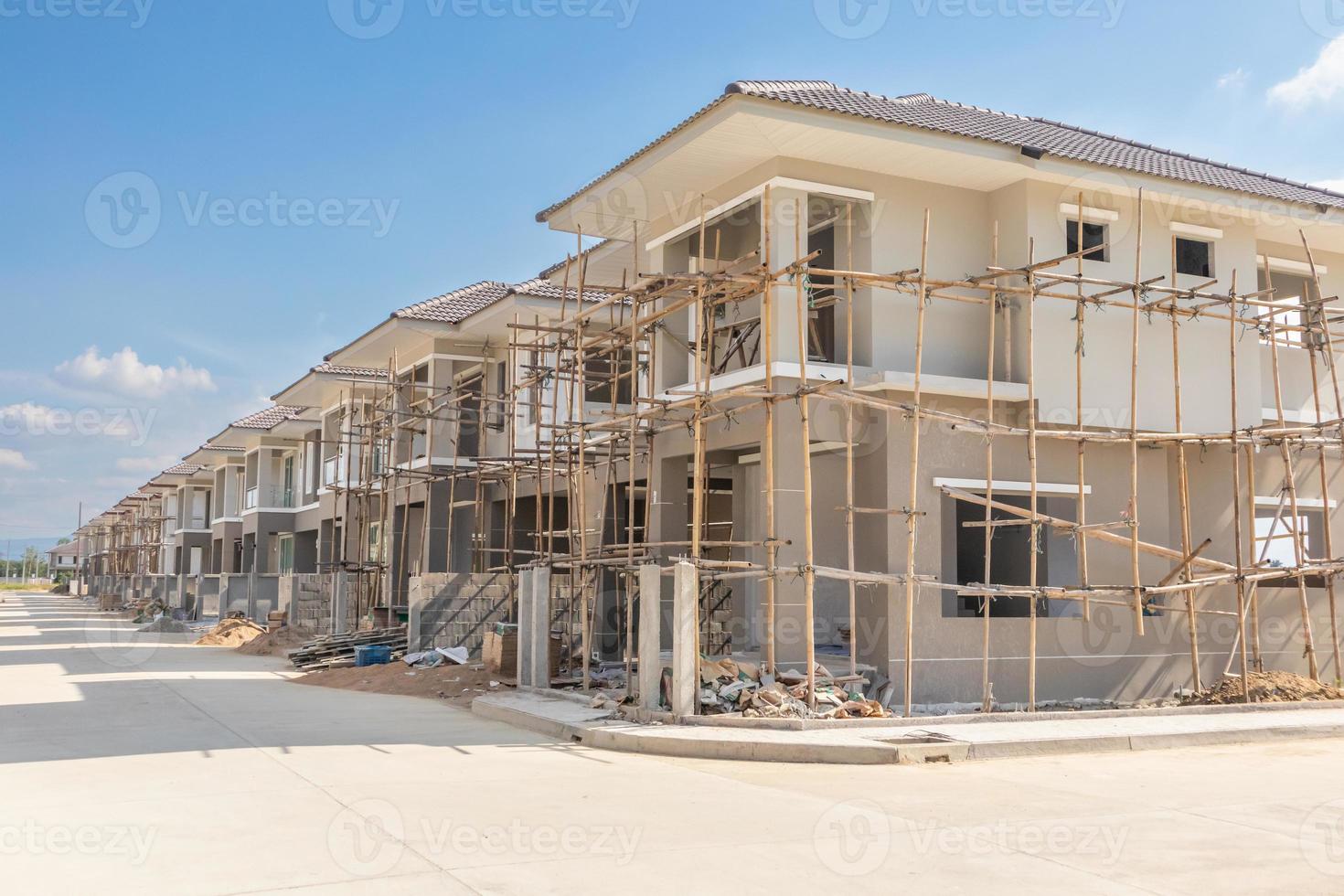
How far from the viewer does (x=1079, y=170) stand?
15.5 meters

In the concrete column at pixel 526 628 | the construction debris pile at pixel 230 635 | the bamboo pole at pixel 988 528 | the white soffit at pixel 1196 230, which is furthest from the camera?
the construction debris pile at pixel 230 635

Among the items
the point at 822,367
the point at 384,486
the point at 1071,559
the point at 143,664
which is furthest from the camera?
the point at 384,486

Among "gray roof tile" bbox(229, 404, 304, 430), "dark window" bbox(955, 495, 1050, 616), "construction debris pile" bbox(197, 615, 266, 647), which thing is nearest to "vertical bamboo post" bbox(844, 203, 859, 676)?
"dark window" bbox(955, 495, 1050, 616)

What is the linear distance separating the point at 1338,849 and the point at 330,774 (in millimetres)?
7287

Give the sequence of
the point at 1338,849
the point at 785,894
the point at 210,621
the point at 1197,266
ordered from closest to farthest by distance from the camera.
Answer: the point at 785,894 < the point at 1338,849 < the point at 1197,266 < the point at 210,621

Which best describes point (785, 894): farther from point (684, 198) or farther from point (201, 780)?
point (684, 198)

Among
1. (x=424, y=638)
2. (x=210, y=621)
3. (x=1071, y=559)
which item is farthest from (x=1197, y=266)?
(x=210, y=621)

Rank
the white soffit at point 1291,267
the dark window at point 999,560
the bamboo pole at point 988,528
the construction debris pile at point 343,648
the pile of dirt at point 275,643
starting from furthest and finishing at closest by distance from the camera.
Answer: the pile of dirt at point 275,643 → the construction debris pile at point 343,648 → the white soffit at point 1291,267 → the dark window at point 999,560 → the bamboo pole at point 988,528

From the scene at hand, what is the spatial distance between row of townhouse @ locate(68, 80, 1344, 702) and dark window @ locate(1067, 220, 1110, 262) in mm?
43

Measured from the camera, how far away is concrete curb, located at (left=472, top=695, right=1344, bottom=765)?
10.9m
